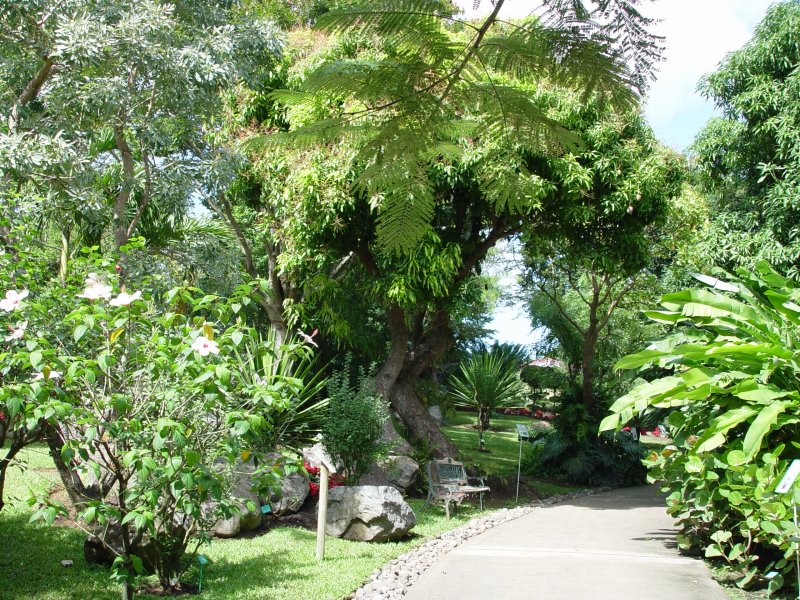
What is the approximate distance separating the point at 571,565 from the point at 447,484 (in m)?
3.60

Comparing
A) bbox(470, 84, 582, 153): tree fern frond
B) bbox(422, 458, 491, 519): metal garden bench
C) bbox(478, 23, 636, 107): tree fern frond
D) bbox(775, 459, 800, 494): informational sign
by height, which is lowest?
bbox(422, 458, 491, 519): metal garden bench

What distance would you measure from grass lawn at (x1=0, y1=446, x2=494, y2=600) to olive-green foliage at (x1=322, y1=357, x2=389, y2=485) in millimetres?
1514

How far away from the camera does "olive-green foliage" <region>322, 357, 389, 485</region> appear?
9.59 m

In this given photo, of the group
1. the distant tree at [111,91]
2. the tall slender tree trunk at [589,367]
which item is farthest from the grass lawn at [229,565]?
the tall slender tree trunk at [589,367]

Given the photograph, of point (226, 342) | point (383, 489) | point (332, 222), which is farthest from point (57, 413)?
point (332, 222)

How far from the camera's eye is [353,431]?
31.3ft

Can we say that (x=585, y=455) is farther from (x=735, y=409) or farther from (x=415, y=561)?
(x=735, y=409)

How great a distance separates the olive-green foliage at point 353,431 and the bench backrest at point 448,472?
3.91ft

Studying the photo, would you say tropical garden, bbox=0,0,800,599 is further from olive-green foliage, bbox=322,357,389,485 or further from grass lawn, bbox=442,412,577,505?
grass lawn, bbox=442,412,577,505

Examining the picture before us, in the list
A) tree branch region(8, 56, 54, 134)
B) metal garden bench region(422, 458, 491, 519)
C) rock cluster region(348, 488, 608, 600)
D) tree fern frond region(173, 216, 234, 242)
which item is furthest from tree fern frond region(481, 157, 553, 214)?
metal garden bench region(422, 458, 491, 519)

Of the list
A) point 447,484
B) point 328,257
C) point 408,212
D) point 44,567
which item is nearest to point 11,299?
point 44,567

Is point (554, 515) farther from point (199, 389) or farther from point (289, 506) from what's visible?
point (199, 389)

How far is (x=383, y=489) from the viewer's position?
827 cm

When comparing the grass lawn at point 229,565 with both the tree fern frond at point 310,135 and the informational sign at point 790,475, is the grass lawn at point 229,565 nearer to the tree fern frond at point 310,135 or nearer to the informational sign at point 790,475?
the informational sign at point 790,475
